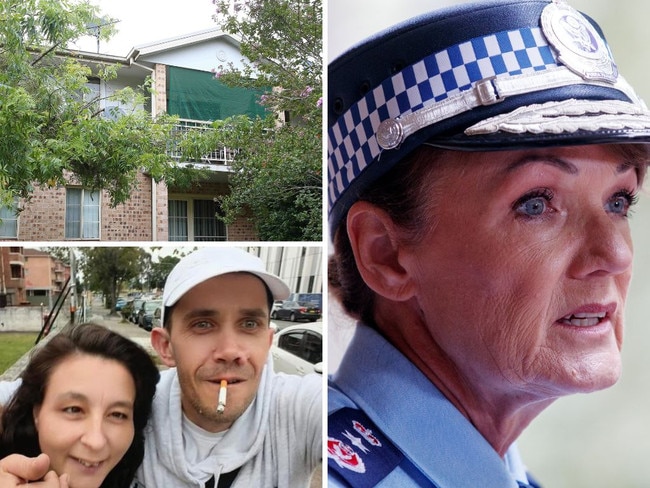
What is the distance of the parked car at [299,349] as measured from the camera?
44.1 inches

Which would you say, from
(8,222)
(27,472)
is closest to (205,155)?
(8,222)

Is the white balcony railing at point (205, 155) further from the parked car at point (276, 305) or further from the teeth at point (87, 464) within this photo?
the teeth at point (87, 464)

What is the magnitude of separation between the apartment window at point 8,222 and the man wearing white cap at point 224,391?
2.95 ft

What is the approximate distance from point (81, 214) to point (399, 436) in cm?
131

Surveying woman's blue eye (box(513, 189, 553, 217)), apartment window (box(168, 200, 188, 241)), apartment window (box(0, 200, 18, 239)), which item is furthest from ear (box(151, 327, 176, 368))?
apartment window (box(0, 200, 18, 239))

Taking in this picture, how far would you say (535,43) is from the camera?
0.90 m

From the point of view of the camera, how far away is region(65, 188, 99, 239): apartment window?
5.91ft

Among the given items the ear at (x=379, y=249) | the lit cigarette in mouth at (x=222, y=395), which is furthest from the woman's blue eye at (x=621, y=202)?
the lit cigarette in mouth at (x=222, y=395)

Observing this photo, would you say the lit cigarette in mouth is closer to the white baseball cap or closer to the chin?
the white baseball cap

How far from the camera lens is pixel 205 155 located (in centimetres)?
202

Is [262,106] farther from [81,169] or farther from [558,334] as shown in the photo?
[558,334]

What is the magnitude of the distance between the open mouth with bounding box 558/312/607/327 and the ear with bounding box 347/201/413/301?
246 millimetres

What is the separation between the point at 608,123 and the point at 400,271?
373 mm

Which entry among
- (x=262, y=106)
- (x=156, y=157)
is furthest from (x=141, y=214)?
(x=262, y=106)
